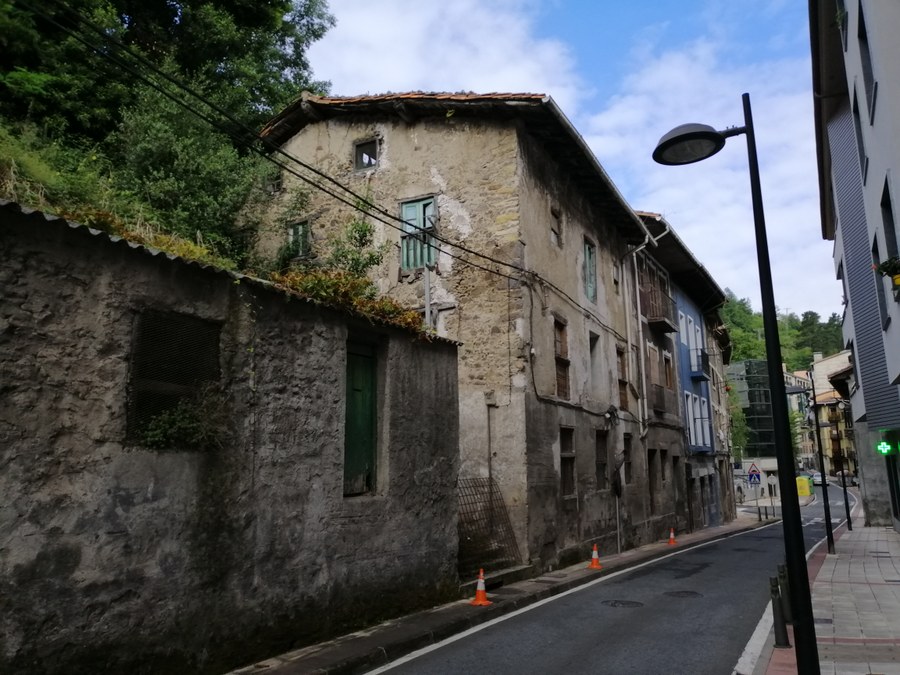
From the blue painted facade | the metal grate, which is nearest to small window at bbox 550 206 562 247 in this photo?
the metal grate

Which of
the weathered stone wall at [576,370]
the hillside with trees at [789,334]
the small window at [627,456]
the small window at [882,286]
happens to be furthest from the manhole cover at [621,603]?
the hillside with trees at [789,334]

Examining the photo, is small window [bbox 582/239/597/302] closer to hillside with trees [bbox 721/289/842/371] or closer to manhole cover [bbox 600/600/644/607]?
manhole cover [bbox 600/600/644/607]

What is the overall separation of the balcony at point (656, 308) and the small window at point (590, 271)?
4.73 meters

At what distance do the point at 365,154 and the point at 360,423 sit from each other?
9.43 m

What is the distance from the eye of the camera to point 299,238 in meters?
16.2

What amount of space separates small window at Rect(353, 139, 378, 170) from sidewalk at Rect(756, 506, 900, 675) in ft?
40.6

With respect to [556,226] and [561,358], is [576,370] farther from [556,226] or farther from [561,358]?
[556,226]

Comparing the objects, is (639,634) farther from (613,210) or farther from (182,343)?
(613,210)

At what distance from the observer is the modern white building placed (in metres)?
8.49

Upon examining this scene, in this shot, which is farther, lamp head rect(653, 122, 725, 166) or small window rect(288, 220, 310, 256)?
small window rect(288, 220, 310, 256)

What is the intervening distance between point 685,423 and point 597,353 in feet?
34.4

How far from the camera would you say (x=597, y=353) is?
17.7m

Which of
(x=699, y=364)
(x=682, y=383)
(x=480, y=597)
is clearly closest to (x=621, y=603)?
(x=480, y=597)

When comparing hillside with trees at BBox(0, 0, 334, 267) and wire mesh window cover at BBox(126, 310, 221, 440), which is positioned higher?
hillside with trees at BBox(0, 0, 334, 267)
